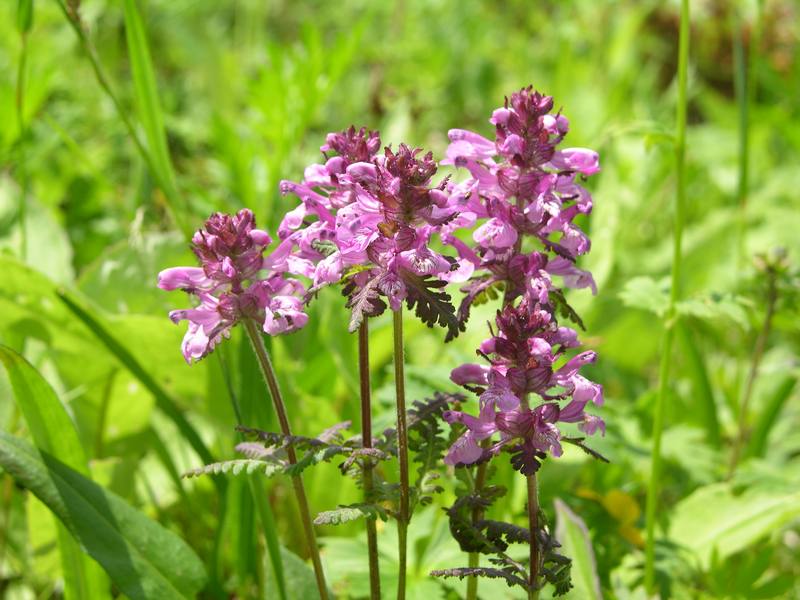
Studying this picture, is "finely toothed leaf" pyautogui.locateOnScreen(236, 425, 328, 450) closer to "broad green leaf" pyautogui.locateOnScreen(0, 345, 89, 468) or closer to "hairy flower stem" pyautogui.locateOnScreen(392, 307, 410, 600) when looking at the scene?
"hairy flower stem" pyautogui.locateOnScreen(392, 307, 410, 600)

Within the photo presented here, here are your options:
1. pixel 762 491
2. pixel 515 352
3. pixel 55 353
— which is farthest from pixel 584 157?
pixel 55 353

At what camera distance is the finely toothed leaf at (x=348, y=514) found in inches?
47.3

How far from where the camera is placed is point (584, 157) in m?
1.32

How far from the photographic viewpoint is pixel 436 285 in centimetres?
119

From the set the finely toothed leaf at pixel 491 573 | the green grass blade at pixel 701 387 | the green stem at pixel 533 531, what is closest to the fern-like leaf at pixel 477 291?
the green stem at pixel 533 531

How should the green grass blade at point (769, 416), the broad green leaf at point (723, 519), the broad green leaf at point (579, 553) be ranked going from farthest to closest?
the green grass blade at point (769, 416), the broad green leaf at point (723, 519), the broad green leaf at point (579, 553)

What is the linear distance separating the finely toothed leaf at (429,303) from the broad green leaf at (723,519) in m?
1.23

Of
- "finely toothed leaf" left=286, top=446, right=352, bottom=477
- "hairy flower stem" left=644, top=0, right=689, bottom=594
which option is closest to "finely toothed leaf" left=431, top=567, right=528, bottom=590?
"finely toothed leaf" left=286, top=446, right=352, bottom=477

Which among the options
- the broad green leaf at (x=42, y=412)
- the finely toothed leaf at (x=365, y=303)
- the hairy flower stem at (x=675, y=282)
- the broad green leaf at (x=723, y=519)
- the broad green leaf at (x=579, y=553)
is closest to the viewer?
the finely toothed leaf at (x=365, y=303)

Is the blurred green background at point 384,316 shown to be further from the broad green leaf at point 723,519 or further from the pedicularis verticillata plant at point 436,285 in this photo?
the pedicularis verticillata plant at point 436,285

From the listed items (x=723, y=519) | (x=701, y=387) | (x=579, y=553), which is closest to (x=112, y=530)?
(x=579, y=553)

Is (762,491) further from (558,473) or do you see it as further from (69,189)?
(69,189)

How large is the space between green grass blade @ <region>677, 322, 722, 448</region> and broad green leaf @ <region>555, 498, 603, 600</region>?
0.97 metres

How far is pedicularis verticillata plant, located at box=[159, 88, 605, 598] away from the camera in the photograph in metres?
1.19
